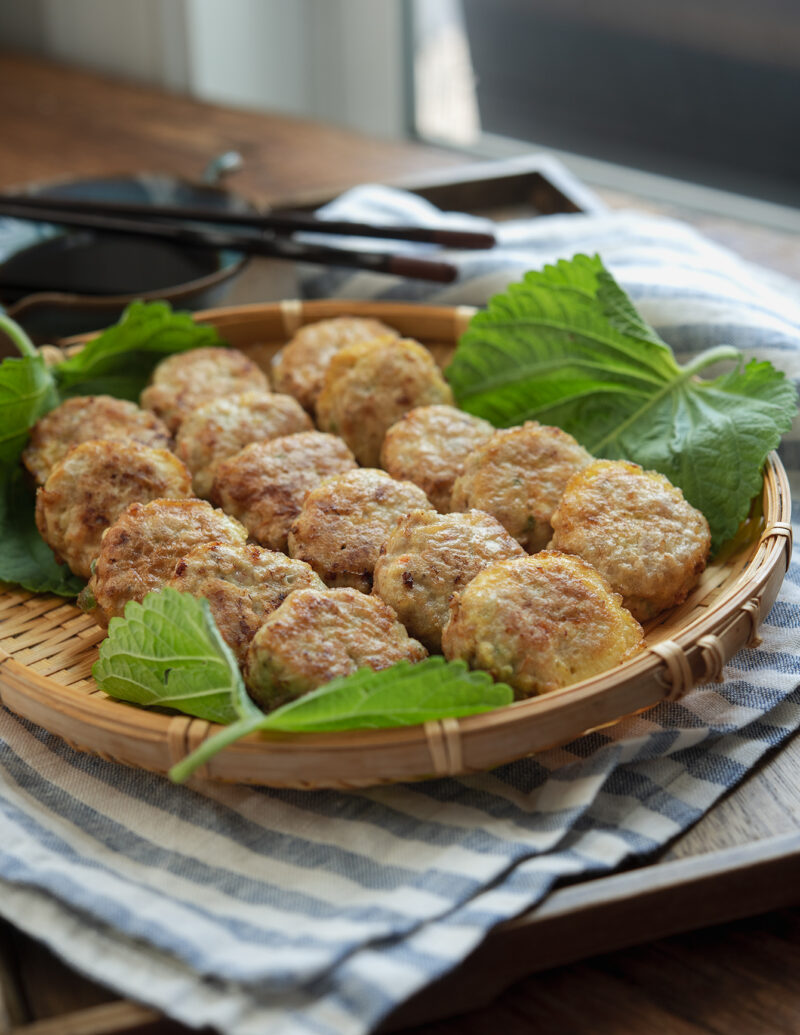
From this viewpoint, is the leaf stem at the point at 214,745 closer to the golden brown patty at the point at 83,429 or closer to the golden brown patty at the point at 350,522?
the golden brown patty at the point at 350,522

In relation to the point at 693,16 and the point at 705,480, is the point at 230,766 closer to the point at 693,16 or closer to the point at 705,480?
the point at 705,480

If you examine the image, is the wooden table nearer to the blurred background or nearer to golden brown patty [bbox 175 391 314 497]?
golden brown patty [bbox 175 391 314 497]

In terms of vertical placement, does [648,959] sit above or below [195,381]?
below

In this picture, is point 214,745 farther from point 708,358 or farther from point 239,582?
point 708,358

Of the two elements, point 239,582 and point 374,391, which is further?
point 374,391

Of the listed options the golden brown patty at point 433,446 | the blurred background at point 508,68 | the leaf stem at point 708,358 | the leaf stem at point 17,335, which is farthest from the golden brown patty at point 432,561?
the blurred background at point 508,68

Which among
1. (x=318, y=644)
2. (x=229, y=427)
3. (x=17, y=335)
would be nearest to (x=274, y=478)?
(x=229, y=427)

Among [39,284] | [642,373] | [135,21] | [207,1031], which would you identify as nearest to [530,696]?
[207,1031]
